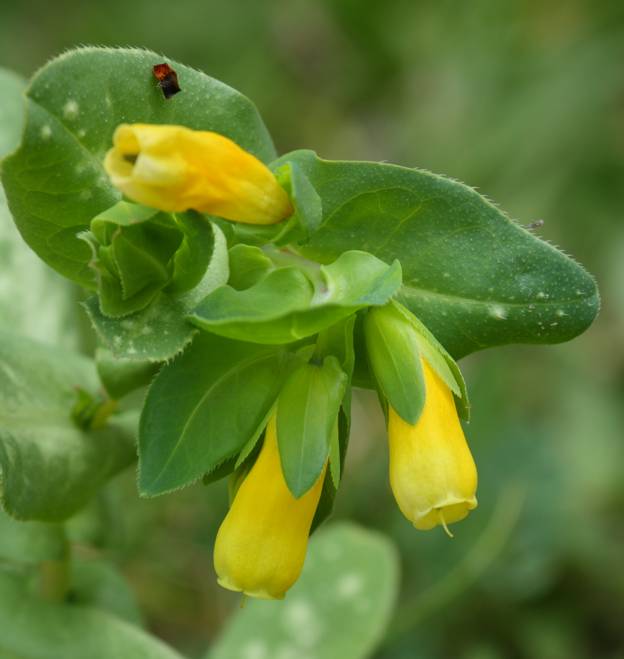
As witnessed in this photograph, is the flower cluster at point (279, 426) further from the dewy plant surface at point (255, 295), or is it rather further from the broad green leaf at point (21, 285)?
the broad green leaf at point (21, 285)

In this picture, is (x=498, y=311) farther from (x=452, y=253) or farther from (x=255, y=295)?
(x=255, y=295)

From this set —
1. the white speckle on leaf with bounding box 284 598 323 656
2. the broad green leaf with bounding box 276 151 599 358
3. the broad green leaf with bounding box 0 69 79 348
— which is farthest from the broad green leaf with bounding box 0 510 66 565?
the white speckle on leaf with bounding box 284 598 323 656

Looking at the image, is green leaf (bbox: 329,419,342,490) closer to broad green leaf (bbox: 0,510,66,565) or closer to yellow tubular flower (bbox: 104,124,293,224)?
yellow tubular flower (bbox: 104,124,293,224)

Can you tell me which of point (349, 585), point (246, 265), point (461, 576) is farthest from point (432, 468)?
point (461, 576)

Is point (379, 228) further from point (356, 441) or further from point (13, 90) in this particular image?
point (356, 441)

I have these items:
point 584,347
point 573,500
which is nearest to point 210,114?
point 573,500

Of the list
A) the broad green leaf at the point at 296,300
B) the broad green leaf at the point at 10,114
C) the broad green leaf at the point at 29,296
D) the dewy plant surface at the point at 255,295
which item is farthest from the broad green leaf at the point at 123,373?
the broad green leaf at the point at 10,114
